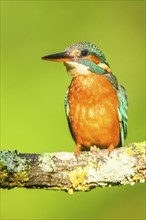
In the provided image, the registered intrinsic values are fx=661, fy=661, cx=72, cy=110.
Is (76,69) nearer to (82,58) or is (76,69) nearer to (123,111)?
(82,58)

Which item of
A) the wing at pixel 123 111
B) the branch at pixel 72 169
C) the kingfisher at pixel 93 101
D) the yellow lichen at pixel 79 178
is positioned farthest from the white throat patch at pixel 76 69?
the yellow lichen at pixel 79 178

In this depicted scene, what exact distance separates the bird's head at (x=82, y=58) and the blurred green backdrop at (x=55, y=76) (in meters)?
0.39

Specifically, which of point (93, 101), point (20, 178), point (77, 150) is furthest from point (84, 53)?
point (20, 178)

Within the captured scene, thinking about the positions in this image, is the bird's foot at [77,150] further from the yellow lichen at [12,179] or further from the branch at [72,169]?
the yellow lichen at [12,179]

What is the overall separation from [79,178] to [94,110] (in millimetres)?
1074

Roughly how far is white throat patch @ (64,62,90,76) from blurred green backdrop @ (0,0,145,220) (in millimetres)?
334

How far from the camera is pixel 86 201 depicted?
17.6 feet

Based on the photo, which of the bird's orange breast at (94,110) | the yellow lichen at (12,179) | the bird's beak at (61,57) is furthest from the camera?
the bird's orange breast at (94,110)

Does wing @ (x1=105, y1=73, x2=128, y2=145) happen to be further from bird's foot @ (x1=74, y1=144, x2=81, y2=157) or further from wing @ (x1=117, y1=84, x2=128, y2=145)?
bird's foot @ (x1=74, y1=144, x2=81, y2=157)

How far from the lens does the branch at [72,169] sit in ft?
14.4

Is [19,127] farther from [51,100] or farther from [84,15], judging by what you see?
[84,15]

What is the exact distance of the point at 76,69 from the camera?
5500 mm

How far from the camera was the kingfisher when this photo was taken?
5.49 metres

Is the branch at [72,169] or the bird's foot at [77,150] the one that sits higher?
the bird's foot at [77,150]
